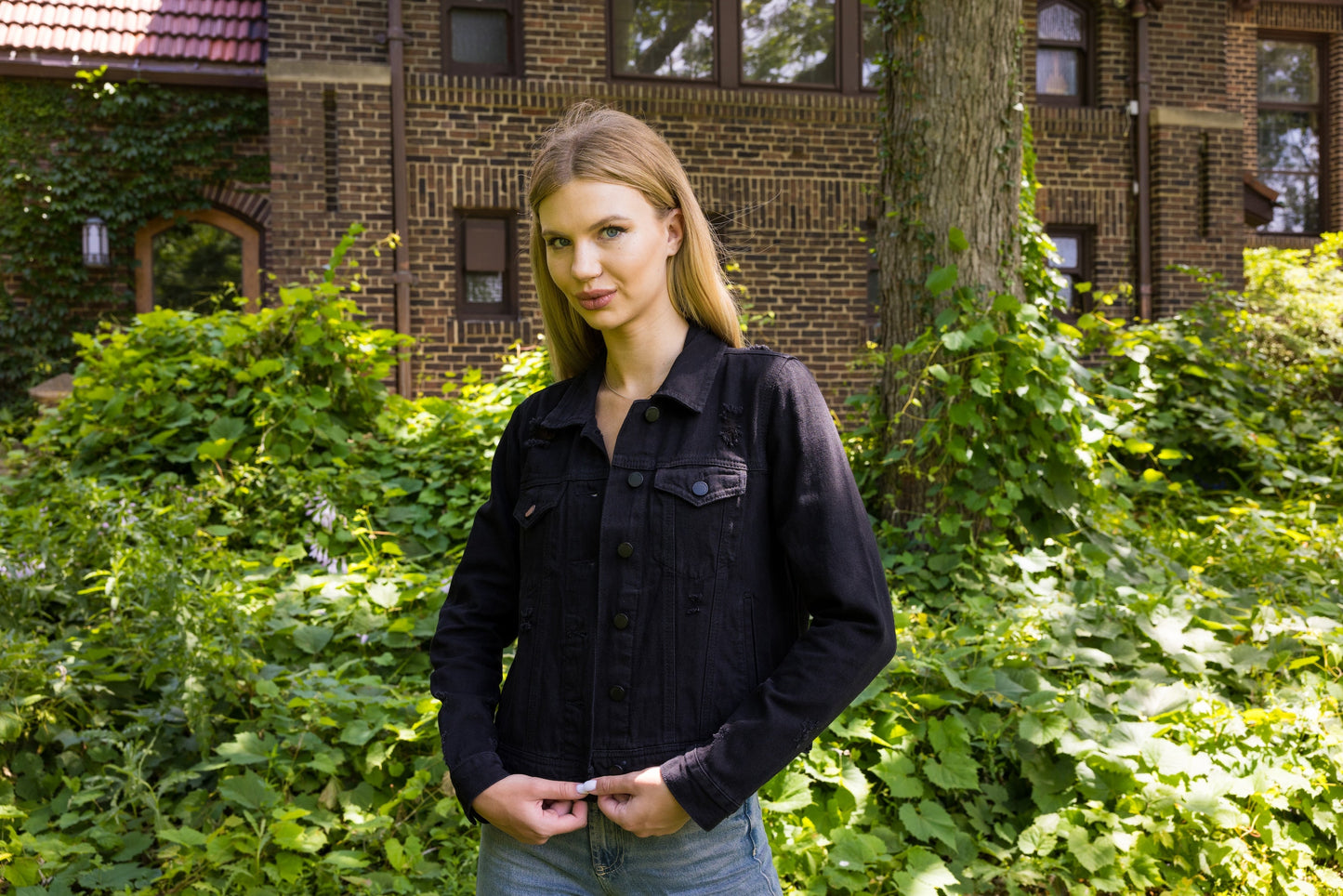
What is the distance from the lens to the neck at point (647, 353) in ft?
5.43

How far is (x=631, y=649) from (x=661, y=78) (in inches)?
412

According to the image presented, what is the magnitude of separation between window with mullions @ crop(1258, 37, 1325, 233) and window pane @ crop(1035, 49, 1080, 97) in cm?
480

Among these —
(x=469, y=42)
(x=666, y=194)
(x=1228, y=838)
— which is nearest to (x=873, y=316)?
(x=469, y=42)

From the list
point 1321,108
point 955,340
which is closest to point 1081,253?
point 1321,108

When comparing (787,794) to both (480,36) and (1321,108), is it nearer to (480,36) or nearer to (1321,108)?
(480,36)

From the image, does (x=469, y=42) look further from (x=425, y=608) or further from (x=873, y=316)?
(x=425, y=608)

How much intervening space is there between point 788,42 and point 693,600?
36.5 ft

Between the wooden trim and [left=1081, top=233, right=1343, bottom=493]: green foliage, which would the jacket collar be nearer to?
[left=1081, top=233, right=1343, bottom=493]: green foliage

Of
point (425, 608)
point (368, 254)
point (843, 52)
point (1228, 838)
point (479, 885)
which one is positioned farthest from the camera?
point (843, 52)

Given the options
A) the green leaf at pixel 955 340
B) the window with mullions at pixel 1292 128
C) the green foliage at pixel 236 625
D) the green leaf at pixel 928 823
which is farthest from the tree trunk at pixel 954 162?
the window with mullions at pixel 1292 128

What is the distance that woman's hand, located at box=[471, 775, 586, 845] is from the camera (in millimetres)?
1443

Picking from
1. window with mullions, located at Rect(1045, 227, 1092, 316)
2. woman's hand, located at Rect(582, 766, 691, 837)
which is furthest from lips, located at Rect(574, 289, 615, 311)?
window with mullions, located at Rect(1045, 227, 1092, 316)

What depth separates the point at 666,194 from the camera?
1.62 m

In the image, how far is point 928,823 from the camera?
3047 mm
